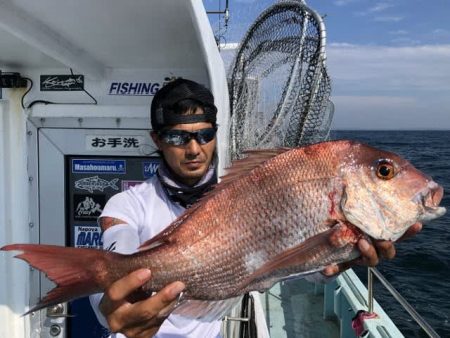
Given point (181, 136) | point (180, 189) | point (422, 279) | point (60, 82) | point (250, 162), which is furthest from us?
point (422, 279)

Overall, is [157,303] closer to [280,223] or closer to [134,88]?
[280,223]

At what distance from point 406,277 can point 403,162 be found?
1066cm

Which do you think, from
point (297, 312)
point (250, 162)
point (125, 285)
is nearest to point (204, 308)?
point (125, 285)

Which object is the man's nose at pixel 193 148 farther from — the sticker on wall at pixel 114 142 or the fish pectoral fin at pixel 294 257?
the sticker on wall at pixel 114 142

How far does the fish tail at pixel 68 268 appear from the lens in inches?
67.2

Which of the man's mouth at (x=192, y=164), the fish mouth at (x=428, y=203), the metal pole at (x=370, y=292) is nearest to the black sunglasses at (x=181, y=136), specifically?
the man's mouth at (x=192, y=164)

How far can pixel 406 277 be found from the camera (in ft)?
37.5

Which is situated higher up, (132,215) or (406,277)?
(132,215)

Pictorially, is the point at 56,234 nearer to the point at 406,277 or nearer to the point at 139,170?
the point at 139,170

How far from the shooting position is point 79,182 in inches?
162

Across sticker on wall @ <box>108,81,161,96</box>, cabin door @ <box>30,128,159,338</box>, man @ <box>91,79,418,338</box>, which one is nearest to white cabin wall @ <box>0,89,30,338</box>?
cabin door @ <box>30,128,159,338</box>

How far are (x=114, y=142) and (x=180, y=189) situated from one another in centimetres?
170

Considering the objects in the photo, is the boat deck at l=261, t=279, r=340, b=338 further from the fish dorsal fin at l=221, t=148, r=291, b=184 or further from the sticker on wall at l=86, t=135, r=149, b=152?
the fish dorsal fin at l=221, t=148, r=291, b=184

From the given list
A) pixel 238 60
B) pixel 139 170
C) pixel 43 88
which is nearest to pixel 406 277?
pixel 238 60
